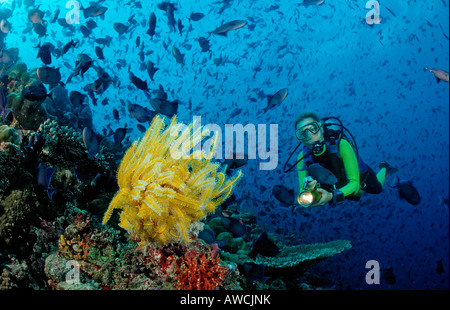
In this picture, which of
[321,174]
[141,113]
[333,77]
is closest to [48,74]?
[141,113]

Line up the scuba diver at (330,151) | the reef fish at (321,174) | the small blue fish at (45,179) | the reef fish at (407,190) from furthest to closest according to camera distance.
→ the reef fish at (407,190)
the scuba diver at (330,151)
the reef fish at (321,174)
the small blue fish at (45,179)

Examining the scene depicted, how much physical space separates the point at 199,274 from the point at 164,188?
3.46 feet

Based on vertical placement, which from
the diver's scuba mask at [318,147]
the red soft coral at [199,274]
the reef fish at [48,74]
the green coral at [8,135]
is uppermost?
the reef fish at [48,74]

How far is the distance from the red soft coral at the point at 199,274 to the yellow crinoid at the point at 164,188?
30 centimetres

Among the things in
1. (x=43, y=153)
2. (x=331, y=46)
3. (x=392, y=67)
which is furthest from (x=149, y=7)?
(x=43, y=153)

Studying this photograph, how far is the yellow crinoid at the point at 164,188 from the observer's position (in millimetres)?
2941

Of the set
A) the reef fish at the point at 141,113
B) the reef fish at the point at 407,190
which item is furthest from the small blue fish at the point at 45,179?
the reef fish at the point at 407,190

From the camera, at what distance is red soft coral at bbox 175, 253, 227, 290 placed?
299 cm

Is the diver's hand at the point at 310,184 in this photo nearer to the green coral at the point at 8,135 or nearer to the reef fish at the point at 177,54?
the green coral at the point at 8,135

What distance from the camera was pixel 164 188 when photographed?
2855 mm

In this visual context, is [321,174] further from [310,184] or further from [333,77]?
[333,77]

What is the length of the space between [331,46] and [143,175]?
27.6m

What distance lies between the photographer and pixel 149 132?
11.1 ft

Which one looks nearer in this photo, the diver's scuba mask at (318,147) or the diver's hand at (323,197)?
the diver's hand at (323,197)
